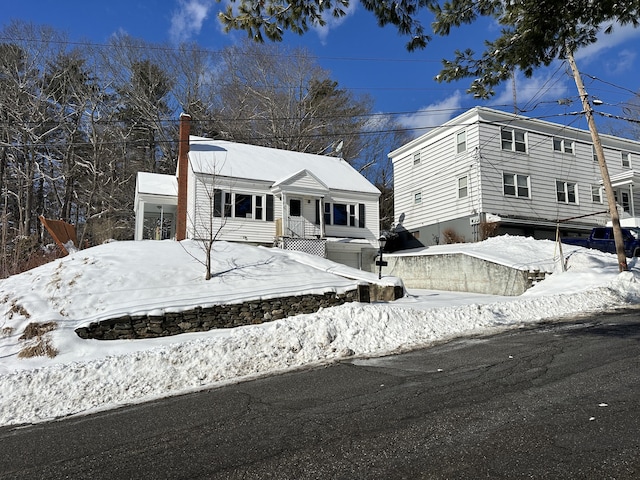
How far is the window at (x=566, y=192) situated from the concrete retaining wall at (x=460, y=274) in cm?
1143

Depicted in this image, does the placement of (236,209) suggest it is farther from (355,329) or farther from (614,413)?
(614,413)

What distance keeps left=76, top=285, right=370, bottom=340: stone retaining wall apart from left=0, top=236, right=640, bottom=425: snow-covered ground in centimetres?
20

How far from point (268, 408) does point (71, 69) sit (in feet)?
115

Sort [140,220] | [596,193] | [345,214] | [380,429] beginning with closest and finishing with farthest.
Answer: [380,429], [140,220], [345,214], [596,193]

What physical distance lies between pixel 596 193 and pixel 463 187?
9348 millimetres

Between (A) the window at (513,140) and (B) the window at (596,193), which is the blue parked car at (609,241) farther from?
(B) the window at (596,193)

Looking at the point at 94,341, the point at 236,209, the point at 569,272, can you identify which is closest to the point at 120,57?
the point at 236,209

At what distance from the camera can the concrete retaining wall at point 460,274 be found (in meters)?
16.0

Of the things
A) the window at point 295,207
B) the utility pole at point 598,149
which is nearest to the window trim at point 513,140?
the utility pole at point 598,149

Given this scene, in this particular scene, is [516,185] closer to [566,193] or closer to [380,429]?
[566,193]

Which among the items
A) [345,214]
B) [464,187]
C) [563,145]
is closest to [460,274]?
[345,214]

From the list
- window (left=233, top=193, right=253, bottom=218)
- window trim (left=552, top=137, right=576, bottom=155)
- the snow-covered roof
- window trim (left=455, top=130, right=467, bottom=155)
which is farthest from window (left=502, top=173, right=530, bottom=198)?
the snow-covered roof

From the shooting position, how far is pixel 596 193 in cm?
2680

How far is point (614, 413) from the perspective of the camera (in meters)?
4.24
